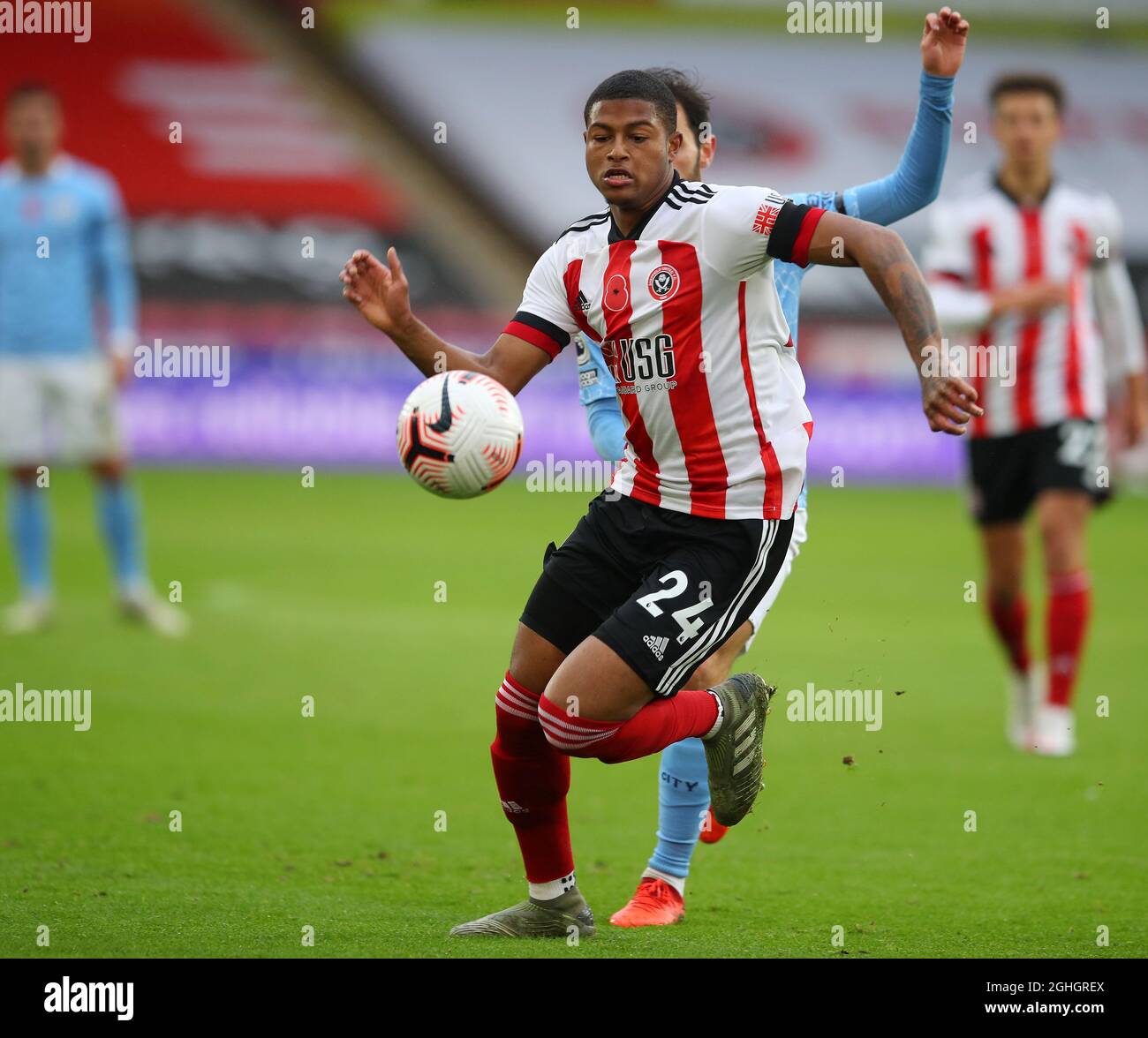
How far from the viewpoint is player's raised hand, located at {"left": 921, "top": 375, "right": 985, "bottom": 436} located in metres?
4.01

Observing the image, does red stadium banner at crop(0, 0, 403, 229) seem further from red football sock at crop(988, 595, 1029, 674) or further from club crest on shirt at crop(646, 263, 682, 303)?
club crest on shirt at crop(646, 263, 682, 303)

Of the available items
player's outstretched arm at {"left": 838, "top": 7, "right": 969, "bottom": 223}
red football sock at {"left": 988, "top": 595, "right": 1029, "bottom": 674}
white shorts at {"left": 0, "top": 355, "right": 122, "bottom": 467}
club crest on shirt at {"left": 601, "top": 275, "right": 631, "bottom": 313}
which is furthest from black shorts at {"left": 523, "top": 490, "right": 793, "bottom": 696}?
white shorts at {"left": 0, "top": 355, "right": 122, "bottom": 467}

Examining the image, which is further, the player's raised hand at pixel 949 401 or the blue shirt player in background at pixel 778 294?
the blue shirt player in background at pixel 778 294

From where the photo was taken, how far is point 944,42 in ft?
15.3

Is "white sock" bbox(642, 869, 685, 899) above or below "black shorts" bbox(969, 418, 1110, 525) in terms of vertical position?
below

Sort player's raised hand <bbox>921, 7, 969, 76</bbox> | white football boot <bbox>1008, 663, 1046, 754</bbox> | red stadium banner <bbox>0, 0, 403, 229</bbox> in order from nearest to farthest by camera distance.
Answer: player's raised hand <bbox>921, 7, 969, 76</bbox> → white football boot <bbox>1008, 663, 1046, 754</bbox> → red stadium banner <bbox>0, 0, 403, 229</bbox>

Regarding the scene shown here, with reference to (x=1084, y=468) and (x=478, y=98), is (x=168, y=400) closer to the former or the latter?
(x=478, y=98)

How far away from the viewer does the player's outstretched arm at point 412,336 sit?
4637mm

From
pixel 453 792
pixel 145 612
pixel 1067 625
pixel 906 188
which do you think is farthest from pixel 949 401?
pixel 145 612

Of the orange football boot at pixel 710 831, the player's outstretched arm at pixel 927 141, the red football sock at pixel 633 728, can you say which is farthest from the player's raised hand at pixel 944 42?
the orange football boot at pixel 710 831

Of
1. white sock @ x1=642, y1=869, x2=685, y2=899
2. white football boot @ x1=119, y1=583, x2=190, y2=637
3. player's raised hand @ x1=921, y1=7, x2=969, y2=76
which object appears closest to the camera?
player's raised hand @ x1=921, y1=7, x2=969, y2=76

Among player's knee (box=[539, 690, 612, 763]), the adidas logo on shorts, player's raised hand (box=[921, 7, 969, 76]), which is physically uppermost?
player's raised hand (box=[921, 7, 969, 76])

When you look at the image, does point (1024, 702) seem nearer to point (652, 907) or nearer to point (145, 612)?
point (652, 907)

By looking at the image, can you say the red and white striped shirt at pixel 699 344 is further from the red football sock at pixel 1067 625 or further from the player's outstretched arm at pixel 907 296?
the red football sock at pixel 1067 625
